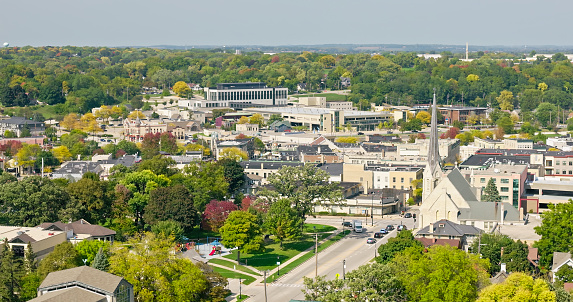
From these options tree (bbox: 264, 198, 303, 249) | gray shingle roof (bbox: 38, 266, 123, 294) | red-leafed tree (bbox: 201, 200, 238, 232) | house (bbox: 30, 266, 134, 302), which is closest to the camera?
house (bbox: 30, 266, 134, 302)

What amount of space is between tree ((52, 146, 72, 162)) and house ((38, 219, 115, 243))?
46.4 metres

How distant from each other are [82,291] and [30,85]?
123386mm

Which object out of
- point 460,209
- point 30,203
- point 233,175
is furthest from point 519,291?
point 233,175

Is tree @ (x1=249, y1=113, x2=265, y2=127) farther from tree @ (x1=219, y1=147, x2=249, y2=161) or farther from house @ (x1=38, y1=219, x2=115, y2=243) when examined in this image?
house @ (x1=38, y1=219, x2=115, y2=243)

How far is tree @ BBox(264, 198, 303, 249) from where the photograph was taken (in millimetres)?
58500

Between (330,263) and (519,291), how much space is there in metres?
20.8

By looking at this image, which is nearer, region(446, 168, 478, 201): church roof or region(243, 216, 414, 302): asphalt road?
region(243, 216, 414, 302): asphalt road

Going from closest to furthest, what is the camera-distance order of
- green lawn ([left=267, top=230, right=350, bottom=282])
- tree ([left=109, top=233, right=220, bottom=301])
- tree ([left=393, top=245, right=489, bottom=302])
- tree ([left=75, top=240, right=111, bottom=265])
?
tree ([left=393, top=245, right=489, bottom=302])
tree ([left=109, top=233, right=220, bottom=301])
tree ([left=75, top=240, right=111, bottom=265])
green lawn ([left=267, top=230, right=350, bottom=282])

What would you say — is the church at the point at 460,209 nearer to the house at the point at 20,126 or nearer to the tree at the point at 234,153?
the tree at the point at 234,153

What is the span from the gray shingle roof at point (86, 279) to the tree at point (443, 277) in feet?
42.8

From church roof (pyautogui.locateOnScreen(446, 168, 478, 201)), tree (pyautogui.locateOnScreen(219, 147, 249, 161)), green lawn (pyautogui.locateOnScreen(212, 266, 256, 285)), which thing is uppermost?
church roof (pyautogui.locateOnScreen(446, 168, 478, 201))

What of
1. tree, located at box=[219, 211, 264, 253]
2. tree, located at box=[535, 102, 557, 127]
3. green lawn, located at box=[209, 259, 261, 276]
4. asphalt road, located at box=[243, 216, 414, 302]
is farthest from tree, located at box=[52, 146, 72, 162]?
tree, located at box=[535, 102, 557, 127]

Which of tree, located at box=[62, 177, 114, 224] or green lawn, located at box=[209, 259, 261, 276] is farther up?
tree, located at box=[62, 177, 114, 224]

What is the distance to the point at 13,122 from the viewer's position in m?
123
